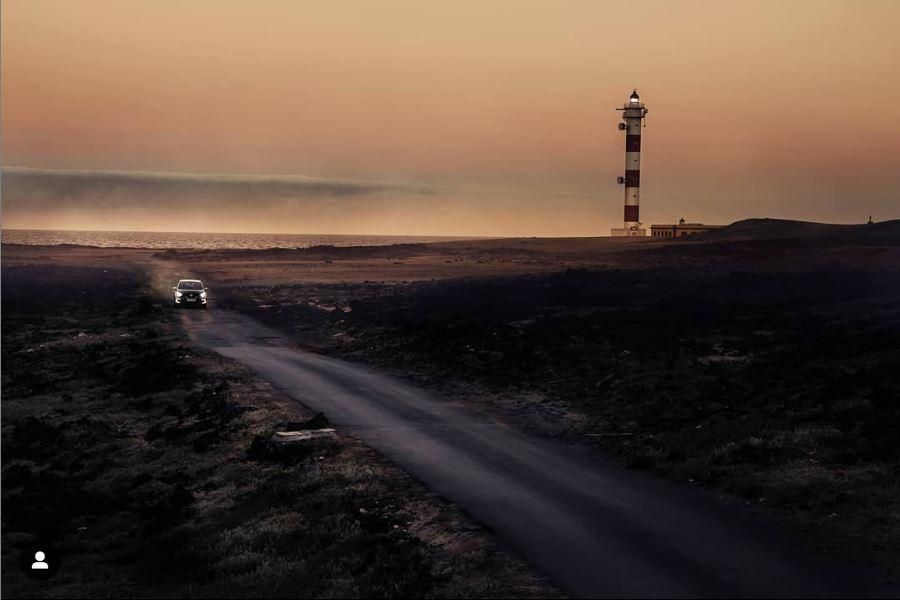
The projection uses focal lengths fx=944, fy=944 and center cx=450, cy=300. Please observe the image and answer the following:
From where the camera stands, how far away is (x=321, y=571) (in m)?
17.8

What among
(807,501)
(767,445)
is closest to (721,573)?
(807,501)

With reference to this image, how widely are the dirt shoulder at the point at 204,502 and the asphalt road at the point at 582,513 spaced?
0.82m

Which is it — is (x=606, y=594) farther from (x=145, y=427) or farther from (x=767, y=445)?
(x=145, y=427)

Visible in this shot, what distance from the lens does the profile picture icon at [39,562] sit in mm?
19844

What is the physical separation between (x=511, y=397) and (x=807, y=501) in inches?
620

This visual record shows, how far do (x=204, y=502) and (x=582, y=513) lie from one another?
1008cm

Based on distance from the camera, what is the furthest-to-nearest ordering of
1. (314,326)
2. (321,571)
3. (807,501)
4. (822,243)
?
(822,243), (314,326), (807,501), (321,571)

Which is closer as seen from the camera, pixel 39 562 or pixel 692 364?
pixel 39 562

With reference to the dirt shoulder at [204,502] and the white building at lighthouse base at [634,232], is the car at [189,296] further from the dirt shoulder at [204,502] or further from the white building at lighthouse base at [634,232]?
the white building at lighthouse base at [634,232]

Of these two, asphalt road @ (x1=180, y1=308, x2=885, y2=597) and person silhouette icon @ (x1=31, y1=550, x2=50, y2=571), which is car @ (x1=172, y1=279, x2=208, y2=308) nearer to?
asphalt road @ (x1=180, y1=308, x2=885, y2=597)

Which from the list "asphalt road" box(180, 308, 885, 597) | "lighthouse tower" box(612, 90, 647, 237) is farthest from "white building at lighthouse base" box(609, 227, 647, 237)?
"asphalt road" box(180, 308, 885, 597)

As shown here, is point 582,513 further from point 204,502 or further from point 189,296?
point 189,296

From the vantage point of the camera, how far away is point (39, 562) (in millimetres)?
20078

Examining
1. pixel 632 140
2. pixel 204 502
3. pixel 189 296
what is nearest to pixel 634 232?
pixel 632 140
